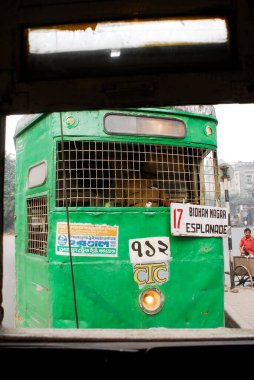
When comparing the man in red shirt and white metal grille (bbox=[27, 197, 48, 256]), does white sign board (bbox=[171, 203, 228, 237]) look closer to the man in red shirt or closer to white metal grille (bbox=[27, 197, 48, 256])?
white metal grille (bbox=[27, 197, 48, 256])

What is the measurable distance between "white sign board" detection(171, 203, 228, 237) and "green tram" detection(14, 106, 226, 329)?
12 mm

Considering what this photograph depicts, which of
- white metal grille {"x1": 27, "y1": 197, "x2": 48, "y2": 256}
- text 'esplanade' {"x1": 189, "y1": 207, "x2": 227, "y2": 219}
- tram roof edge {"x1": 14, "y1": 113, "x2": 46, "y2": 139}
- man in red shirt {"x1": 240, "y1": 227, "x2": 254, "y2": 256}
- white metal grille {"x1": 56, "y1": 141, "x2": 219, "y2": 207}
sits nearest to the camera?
white metal grille {"x1": 56, "y1": 141, "x2": 219, "y2": 207}

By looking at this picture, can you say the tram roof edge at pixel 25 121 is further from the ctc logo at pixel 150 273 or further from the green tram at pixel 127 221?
the ctc logo at pixel 150 273

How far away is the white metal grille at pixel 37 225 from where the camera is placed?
432 centimetres

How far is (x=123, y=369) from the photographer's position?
77.7 inches

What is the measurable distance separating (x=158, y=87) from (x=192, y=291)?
106 inches

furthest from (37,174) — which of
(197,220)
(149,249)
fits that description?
(197,220)

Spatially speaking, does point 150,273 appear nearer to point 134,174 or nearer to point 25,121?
point 134,174

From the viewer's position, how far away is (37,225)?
4.61m

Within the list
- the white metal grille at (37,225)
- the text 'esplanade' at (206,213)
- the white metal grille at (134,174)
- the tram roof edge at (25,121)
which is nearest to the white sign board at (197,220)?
the text 'esplanade' at (206,213)

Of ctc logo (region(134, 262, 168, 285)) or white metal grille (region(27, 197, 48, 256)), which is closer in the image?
ctc logo (region(134, 262, 168, 285))

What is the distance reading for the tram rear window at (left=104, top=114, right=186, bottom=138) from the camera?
4.14 m

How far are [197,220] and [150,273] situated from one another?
793 millimetres

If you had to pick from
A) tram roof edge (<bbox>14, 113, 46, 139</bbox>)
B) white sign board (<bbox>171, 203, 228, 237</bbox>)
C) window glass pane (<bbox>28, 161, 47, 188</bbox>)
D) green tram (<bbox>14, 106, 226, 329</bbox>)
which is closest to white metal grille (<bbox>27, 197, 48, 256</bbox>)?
green tram (<bbox>14, 106, 226, 329</bbox>)
